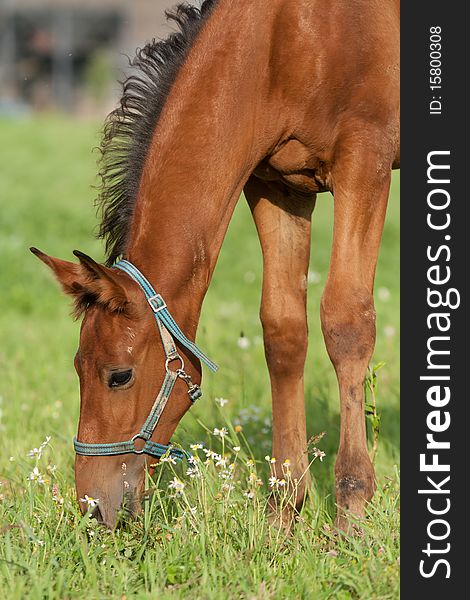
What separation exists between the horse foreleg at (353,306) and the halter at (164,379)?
552 mm

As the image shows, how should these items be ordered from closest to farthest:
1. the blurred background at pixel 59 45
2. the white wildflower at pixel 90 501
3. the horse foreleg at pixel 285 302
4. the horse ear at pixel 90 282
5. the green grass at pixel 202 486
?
the green grass at pixel 202 486 → the horse ear at pixel 90 282 → the white wildflower at pixel 90 501 → the horse foreleg at pixel 285 302 → the blurred background at pixel 59 45

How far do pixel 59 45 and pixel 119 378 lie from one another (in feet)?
99.1

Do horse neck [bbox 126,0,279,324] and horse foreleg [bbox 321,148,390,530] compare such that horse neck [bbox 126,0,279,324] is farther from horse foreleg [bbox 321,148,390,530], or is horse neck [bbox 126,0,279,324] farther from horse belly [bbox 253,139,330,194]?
horse foreleg [bbox 321,148,390,530]

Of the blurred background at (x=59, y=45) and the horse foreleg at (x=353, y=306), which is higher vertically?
the blurred background at (x=59, y=45)

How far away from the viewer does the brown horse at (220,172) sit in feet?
11.5

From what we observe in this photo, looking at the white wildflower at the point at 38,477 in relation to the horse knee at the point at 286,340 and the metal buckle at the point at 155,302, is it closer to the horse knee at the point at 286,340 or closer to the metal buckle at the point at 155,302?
the metal buckle at the point at 155,302

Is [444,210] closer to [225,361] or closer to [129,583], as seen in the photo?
[129,583]

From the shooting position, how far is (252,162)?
3828 millimetres

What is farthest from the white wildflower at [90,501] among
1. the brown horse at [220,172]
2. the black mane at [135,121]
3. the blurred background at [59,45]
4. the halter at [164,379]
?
the blurred background at [59,45]

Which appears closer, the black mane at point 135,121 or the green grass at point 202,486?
the green grass at point 202,486

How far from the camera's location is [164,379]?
3.54m

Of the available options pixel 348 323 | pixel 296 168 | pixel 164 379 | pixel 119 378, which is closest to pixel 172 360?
pixel 164 379

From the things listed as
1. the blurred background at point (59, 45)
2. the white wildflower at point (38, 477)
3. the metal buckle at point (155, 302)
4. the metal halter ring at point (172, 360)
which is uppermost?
the blurred background at point (59, 45)

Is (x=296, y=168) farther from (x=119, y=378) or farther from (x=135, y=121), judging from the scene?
(x=119, y=378)
